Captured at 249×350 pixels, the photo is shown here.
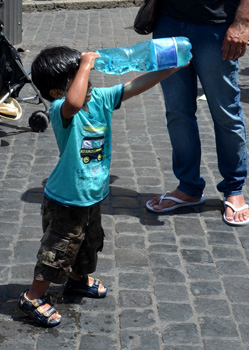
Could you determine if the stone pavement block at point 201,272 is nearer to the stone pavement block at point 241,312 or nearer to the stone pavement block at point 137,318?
the stone pavement block at point 241,312

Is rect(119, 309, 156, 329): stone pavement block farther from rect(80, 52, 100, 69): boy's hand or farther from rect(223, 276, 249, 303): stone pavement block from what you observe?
rect(80, 52, 100, 69): boy's hand

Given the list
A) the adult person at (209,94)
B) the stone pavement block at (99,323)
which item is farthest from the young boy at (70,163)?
the adult person at (209,94)

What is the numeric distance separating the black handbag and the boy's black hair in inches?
53.2

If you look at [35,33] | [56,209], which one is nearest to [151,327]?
[56,209]

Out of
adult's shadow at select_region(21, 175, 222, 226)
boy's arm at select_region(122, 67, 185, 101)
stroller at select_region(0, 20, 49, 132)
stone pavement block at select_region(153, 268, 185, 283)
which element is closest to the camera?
boy's arm at select_region(122, 67, 185, 101)

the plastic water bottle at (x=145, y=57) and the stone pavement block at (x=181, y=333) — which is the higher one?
the plastic water bottle at (x=145, y=57)

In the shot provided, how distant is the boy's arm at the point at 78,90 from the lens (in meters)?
3.00

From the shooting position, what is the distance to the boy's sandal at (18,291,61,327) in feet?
11.0

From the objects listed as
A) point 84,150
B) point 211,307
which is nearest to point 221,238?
point 211,307

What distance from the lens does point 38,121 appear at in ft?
20.2

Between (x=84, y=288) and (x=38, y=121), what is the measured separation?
2.81m

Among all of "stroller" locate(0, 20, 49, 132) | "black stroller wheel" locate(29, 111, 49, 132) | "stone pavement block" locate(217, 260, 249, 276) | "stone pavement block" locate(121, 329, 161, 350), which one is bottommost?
"black stroller wheel" locate(29, 111, 49, 132)

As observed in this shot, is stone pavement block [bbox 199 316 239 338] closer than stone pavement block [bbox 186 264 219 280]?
Yes

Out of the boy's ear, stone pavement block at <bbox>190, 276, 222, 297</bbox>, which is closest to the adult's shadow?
stone pavement block at <bbox>190, 276, 222, 297</bbox>
